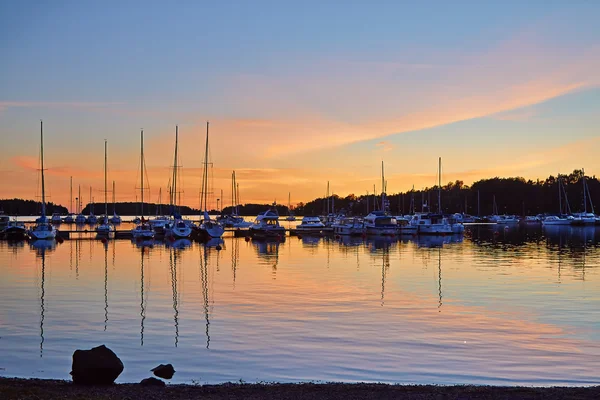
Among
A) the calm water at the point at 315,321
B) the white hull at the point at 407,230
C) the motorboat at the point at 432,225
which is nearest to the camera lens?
the calm water at the point at 315,321

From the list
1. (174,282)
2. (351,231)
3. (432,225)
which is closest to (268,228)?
(351,231)

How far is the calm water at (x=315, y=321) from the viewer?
2003 cm

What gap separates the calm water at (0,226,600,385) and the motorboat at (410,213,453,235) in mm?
61756

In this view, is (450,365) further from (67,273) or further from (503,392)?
(67,273)

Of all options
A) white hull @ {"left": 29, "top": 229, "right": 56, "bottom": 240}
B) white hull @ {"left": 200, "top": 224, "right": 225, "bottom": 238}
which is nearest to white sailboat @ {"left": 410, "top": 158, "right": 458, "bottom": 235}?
white hull @ {"left": 200, "top": 224, "right": 225, "bottom": 238}

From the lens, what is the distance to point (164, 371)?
18859mm

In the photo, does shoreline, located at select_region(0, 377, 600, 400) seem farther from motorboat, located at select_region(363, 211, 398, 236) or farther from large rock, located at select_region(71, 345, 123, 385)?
motorboat, located at select_region(363, 211, 398, 236)

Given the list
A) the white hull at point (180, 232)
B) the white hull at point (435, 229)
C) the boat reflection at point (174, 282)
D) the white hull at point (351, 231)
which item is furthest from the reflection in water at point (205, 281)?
the white hull at point (435, 229)

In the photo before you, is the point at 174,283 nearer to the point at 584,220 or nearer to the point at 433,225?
the point at 433,225

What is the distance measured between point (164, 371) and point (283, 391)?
4.33m

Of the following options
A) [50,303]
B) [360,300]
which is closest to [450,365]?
[360,300]

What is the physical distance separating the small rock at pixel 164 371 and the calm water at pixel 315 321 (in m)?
0.27

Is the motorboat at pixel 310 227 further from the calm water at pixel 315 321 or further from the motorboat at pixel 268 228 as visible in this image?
the calm water at pixel 315 321

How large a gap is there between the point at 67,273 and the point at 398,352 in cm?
3485
